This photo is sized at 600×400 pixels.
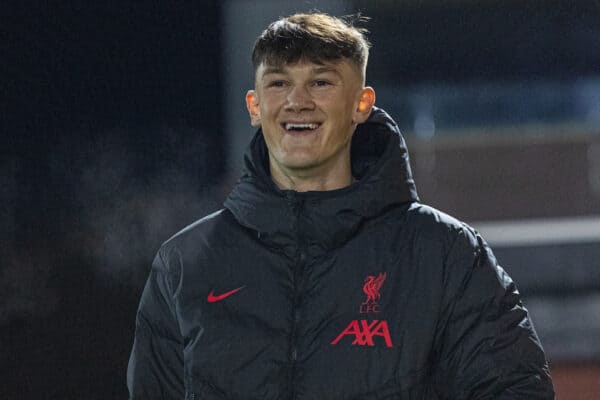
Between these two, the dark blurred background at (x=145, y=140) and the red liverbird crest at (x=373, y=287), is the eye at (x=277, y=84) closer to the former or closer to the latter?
the red liverbird crest at (x=373, y=287)

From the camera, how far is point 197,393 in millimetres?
1142

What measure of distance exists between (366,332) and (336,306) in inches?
2.1

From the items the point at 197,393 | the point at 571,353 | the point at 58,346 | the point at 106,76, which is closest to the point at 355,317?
the point at 197,393

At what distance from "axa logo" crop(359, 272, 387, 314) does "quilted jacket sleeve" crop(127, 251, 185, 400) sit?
0.26 m

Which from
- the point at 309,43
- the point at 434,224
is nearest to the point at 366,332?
the point at 434,224

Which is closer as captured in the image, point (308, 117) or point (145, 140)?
point (308, 117)

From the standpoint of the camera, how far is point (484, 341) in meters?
1.11

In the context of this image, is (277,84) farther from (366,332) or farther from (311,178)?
(366,332)

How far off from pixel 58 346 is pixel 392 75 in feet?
7.85

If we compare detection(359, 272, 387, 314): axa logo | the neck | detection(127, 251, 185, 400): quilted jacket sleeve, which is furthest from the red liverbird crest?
detection(127, 251, 185, 400): quilted jacket sleeve

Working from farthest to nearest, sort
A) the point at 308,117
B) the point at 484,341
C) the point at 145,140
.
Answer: the point at 145,140, the point at 308,117, the point at 484,341

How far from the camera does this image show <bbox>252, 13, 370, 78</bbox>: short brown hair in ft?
4.03

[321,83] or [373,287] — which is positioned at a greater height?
[321,83]

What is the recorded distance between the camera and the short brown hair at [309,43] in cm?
123
